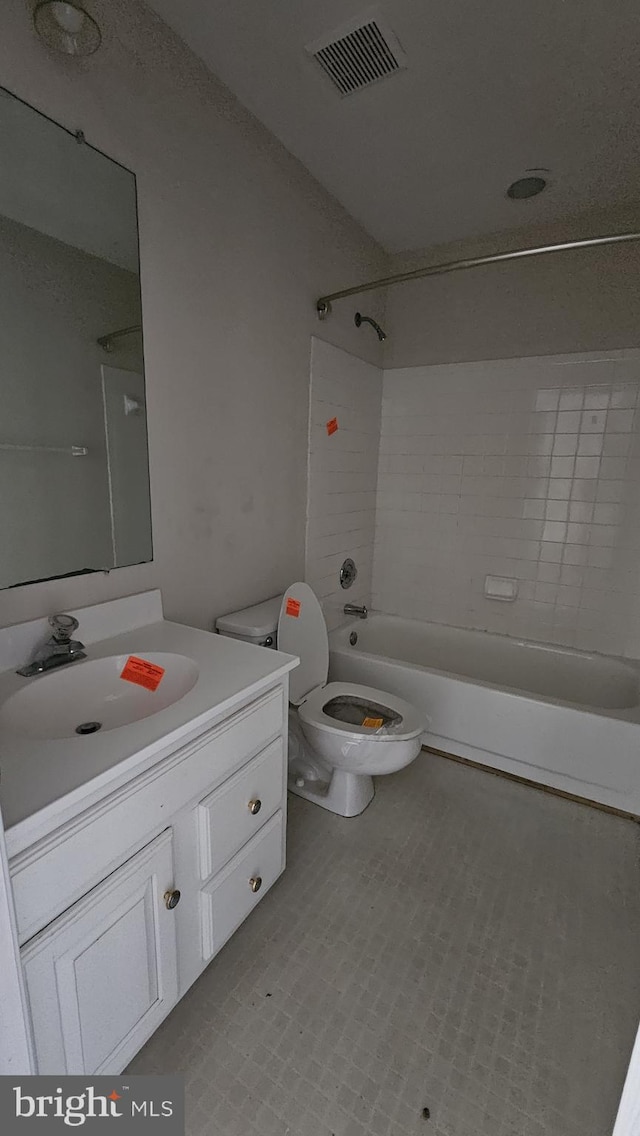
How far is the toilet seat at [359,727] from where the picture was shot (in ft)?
4.99

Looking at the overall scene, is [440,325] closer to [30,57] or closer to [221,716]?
[30,57]

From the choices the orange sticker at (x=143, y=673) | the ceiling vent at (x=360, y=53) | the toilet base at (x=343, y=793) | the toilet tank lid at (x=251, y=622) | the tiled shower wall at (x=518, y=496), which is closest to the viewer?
the orange sticker at (x=143, y=673)

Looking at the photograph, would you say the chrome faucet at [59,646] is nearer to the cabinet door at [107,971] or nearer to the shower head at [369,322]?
the cabinet door at [107,971]

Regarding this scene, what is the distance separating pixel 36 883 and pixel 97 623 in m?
0.66

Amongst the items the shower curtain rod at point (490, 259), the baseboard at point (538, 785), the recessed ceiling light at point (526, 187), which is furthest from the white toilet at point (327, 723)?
the recessed ceiling light at point (526, 187)

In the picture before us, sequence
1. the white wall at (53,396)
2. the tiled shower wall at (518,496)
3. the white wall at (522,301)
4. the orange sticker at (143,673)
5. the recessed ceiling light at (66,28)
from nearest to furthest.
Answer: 1. the recessed ceiling light at (66,28)
2. the white wall at (53,396)
3. the orange sticker at (143,673)
4. the white wall at (522,301)
5. the tiled shower wall at (518,496)

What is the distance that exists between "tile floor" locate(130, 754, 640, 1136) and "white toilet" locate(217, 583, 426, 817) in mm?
132

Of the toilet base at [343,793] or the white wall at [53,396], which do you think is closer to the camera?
the white wall at [53,396]

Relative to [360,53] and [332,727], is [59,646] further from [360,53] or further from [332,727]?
[360,53]

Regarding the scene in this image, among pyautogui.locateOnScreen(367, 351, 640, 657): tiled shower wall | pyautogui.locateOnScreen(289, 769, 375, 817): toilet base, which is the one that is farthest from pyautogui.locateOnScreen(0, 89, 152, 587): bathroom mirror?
pyautogui.locateOnScreen(367, 351, 640, 657): tiled shower wall

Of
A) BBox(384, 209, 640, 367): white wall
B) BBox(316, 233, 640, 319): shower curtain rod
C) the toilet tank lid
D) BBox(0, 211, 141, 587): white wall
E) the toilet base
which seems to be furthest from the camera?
BBox(384, 209, 640, 367): white wall

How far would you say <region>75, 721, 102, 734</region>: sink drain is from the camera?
40.7 inches

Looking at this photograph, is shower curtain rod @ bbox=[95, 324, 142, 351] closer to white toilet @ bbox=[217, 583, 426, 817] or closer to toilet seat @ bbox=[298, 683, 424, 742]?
white toilet @ bbox=[217, 583, 426, 817]

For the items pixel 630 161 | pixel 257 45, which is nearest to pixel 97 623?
pixel 257 45
